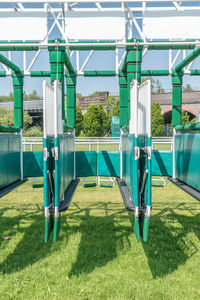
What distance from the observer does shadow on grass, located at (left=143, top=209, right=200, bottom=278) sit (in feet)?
9.03

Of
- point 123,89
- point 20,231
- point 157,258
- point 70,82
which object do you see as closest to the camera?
point 157,258

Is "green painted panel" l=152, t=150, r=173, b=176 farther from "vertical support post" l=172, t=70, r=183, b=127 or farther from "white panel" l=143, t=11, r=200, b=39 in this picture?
"white panel" l=143, t=11, r=200, b=39

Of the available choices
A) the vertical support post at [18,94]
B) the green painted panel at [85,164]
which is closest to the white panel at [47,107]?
the vertical support post at [18,94]

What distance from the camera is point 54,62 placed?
399cm

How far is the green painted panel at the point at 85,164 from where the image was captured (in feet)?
18.5

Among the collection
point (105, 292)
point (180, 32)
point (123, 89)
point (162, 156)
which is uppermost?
point (180, 32)

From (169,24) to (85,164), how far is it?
3.10 meters

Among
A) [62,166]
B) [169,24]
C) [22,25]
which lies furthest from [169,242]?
[22,25]

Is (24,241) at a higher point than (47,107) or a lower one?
lower

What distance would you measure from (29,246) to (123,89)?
9.94ft

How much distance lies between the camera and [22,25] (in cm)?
331

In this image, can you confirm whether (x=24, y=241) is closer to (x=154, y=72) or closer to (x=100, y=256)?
(x=100, y=256)

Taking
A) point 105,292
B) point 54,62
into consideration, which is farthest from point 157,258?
point 54,62

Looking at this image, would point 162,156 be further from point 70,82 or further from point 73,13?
point 73,13
